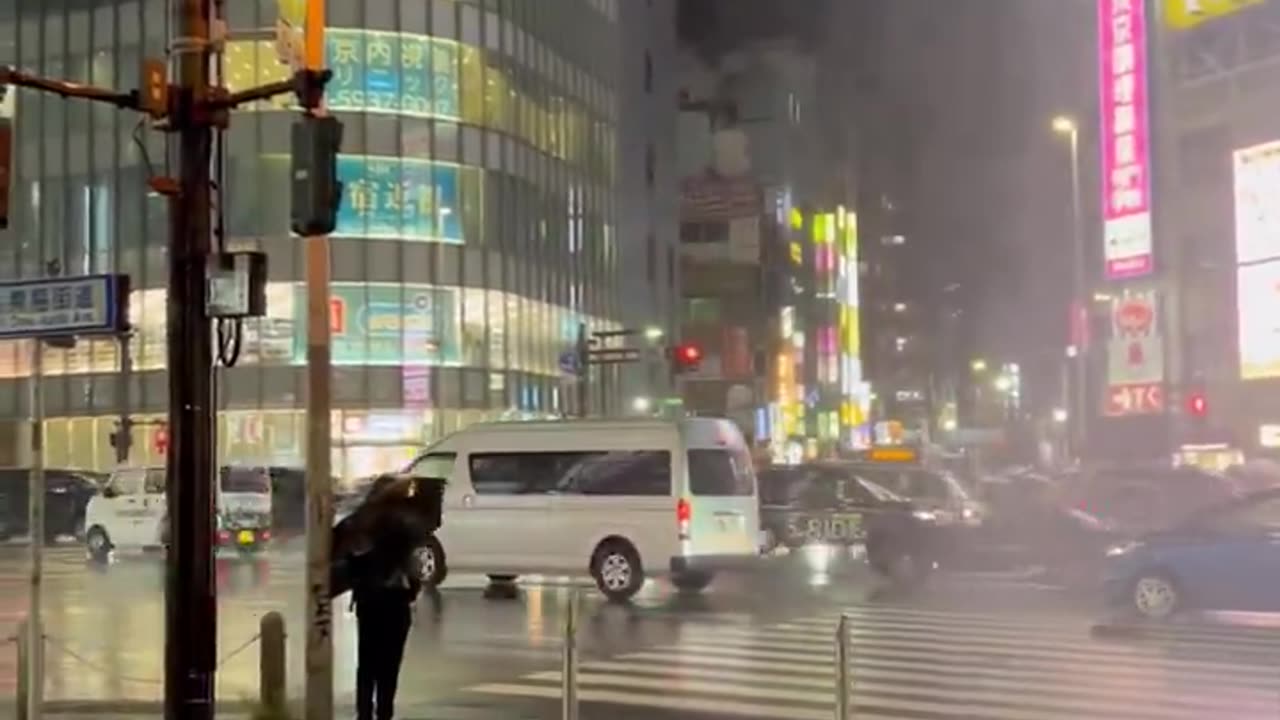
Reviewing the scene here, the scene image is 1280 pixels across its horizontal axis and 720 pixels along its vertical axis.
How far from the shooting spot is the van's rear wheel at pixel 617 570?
2066 centimetres

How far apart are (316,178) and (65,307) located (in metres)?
2.11

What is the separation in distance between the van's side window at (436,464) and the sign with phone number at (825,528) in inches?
241

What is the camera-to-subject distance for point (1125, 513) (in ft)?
76.1

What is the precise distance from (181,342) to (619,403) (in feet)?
180

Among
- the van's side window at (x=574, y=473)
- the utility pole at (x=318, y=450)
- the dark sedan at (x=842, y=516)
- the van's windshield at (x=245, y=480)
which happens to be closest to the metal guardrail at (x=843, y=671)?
the utility pole at (x=318, y=450)

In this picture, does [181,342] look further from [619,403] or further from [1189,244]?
[1189,244]

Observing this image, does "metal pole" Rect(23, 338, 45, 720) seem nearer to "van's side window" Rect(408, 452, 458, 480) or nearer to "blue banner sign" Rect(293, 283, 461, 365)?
"van's side window" Rect(408, 452, 458, 480)

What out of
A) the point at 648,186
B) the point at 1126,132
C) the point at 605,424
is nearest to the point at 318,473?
the point at 605,424

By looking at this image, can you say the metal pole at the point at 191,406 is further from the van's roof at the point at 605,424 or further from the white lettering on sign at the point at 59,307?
the van's roof at the point at 605,424

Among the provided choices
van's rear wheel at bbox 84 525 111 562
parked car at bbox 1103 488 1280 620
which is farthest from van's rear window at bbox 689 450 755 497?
van's rear wheel at bbox 84 525 111 562

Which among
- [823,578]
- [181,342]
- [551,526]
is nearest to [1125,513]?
[823,578]

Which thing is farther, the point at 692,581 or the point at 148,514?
the point at 148,514

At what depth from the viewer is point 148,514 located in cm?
3045

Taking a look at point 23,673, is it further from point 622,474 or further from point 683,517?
point 622,474
